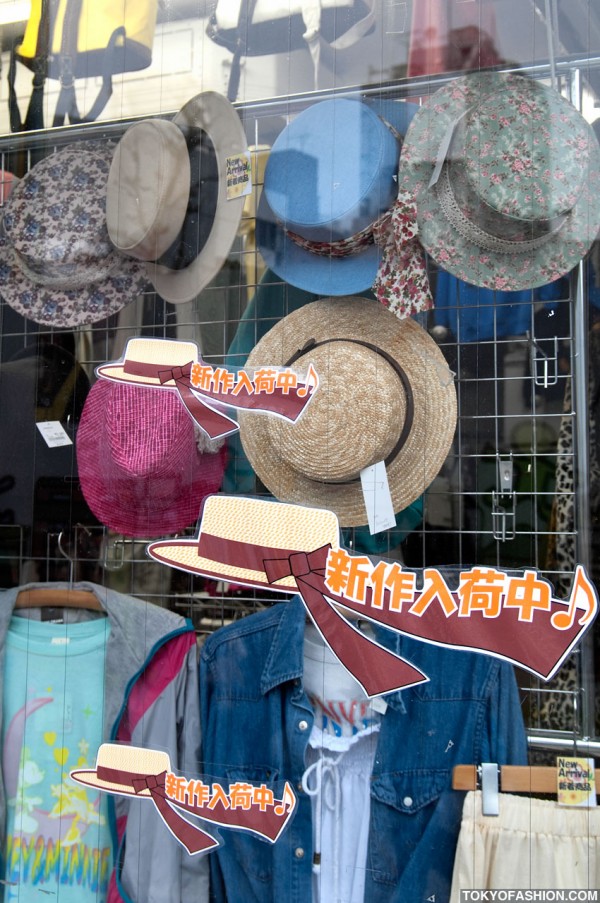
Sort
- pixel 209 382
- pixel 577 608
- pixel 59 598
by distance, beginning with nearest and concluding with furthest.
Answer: pixel 577 608, pixel 209 382, pixel 59 598

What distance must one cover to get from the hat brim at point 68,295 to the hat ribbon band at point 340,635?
60cm

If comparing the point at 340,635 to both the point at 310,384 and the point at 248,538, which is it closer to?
the point at 248,538

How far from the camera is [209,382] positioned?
5.01ft

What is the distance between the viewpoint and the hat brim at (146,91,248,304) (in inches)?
60.7

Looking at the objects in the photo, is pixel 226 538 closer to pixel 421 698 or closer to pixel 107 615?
pixel 107 615

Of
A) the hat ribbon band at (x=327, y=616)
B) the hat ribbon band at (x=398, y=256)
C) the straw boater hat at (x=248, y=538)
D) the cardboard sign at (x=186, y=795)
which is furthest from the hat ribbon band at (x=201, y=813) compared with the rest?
the hat ribbon band at (x=398, y=256)

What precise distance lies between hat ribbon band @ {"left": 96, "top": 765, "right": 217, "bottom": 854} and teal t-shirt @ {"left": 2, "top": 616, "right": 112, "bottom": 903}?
0.23ft

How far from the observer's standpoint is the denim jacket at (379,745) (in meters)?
1.38

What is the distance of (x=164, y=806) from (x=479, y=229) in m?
1.16

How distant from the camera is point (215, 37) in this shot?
1.58 meters

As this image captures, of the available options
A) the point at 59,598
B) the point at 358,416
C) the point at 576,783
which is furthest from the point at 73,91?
the point at 576,783

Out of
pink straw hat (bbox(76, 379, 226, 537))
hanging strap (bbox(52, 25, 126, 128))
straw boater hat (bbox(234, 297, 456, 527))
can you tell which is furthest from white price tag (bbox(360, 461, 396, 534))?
hanging strap (bbox(52, 25, 126, 128))

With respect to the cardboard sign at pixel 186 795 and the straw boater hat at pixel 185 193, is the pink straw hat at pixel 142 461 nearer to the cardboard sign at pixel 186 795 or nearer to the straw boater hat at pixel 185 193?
the straw boater hat at pixel 185 193

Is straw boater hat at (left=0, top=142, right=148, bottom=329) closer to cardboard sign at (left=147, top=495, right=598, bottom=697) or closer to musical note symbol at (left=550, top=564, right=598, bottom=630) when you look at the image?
cardboard sign at (left=147, top=495, right=598, bottom=697)
